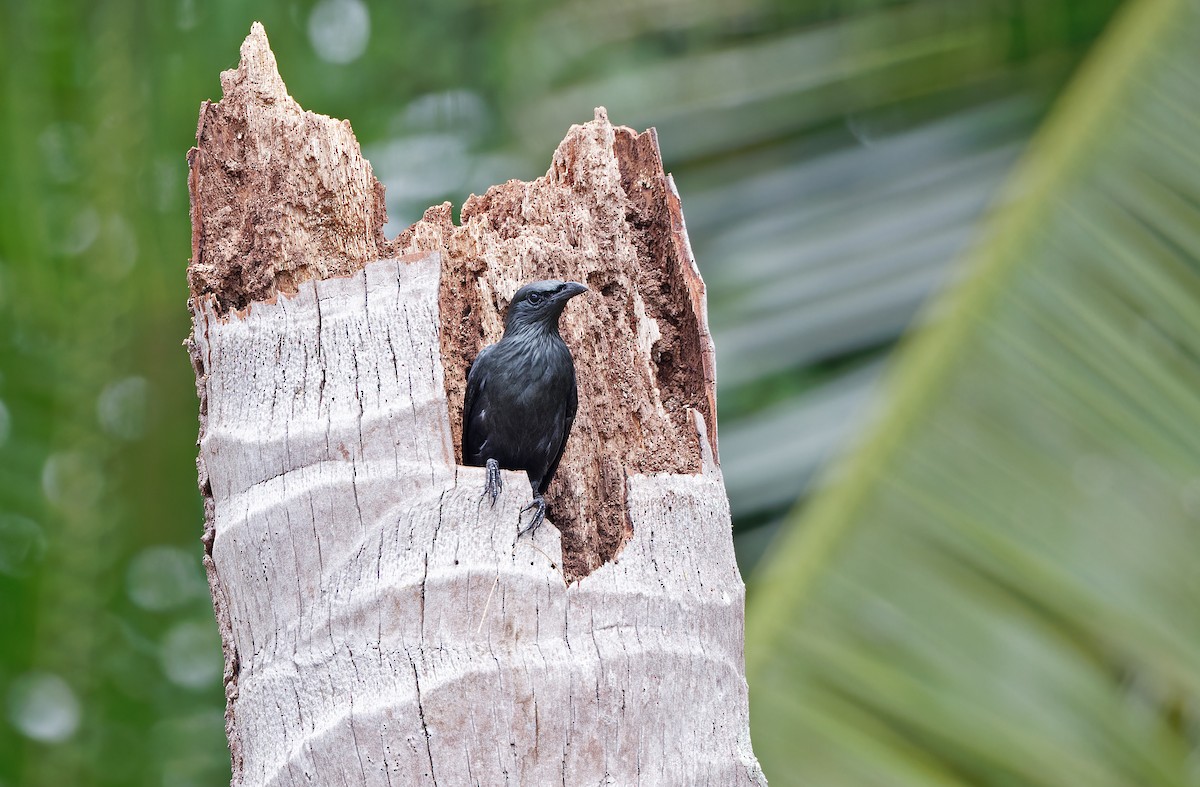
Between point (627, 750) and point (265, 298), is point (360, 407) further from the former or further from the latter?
point (627, 750)

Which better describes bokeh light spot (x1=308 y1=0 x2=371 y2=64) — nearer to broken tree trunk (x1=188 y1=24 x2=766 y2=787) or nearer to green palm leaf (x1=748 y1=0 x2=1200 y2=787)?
broken tree trunk (x1=188 y1=24 x2=766 y2=787)

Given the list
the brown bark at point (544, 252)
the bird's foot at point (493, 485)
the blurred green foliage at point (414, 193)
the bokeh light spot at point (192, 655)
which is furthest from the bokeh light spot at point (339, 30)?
the bird's foot at point (493, 485)

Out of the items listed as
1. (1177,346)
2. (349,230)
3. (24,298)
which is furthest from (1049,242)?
(24,298)

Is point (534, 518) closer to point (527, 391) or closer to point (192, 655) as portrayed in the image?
point (527, 391)

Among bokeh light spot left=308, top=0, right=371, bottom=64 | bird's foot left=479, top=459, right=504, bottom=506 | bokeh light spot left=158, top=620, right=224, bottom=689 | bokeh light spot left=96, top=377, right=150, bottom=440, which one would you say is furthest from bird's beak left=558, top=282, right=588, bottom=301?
bokeh light spot left=158, top=620, right=224, bottom=689

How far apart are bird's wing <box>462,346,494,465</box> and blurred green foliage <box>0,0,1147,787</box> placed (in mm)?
1241

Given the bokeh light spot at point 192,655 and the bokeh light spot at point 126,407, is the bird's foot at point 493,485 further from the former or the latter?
the bokeh light spot at point 192,655

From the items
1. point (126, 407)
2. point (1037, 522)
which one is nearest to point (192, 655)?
point (126, 407)

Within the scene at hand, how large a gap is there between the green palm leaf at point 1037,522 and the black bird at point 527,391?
90 centimetres

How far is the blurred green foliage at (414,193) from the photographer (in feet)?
14.7

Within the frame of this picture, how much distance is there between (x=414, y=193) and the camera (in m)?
5.20

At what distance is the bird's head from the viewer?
10.2 feet

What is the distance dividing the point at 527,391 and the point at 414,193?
214cm

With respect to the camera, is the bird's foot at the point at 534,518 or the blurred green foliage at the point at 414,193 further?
the blurred green foliage at the point at 414,193
